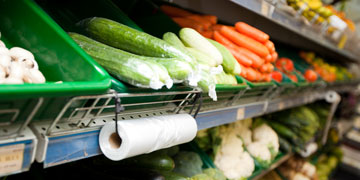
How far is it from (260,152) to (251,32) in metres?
0.84

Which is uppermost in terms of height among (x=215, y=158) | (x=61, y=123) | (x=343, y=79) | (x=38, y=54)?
(x=38, y=54)

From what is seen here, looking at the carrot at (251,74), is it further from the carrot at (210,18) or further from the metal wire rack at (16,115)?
the metal wire rack at (16,115)

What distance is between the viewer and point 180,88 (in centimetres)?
98

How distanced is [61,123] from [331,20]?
8.11ft

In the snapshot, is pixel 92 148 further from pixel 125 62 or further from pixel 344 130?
pixel 344 130

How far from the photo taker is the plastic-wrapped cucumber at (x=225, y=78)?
122 cm

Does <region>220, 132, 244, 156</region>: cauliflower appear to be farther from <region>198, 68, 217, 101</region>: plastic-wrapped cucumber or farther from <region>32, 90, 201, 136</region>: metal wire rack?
<region>198, 68, 217, 101</region>: plastic-wrapped cucumber

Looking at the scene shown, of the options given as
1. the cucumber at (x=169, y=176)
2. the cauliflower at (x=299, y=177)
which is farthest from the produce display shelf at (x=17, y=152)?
the cauliflower at (x=299, y=177)

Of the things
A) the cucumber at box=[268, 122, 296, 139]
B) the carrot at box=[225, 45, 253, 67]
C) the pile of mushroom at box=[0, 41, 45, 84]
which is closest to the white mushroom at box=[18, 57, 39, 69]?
the pile of mushroom at box=[0, 41, 45, 84]

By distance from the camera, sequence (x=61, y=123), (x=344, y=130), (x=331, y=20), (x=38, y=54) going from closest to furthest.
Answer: (x=61, y=123) < (x=38, y=54) < (x=331, y=20) < (x=344, y=130)

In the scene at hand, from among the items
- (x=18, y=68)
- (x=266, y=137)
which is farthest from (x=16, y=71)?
(x=266, y=137)

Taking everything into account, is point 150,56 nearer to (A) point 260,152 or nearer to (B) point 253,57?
(B) point 253,57

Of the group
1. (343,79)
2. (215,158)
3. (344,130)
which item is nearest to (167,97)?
(215,158)

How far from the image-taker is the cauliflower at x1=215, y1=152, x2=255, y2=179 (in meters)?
1.71
